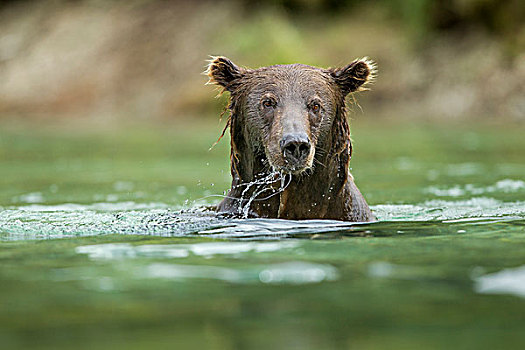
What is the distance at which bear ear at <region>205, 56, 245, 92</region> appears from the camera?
6891mm

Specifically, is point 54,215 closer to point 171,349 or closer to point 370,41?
point 171,349

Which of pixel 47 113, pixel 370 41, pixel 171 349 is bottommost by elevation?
pixel 171 349

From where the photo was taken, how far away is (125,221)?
22.0 ft

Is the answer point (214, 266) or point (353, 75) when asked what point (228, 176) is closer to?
point (353, 75)

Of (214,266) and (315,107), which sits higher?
(315,107)

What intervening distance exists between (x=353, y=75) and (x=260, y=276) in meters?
3.27

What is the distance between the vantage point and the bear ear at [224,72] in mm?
6891

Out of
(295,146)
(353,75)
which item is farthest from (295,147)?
(353,75)

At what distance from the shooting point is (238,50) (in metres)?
31.0

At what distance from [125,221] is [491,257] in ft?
10.7

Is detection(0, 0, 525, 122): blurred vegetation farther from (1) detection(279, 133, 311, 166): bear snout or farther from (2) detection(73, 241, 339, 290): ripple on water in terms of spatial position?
(2) detection(73, 241, 339, 290): ripple on water

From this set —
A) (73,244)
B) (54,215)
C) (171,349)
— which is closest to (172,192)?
(54,215)

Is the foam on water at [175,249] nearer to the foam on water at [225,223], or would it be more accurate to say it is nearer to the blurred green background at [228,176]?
the blurred green background at [228,176]

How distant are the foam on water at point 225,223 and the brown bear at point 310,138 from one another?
241 millimetres
